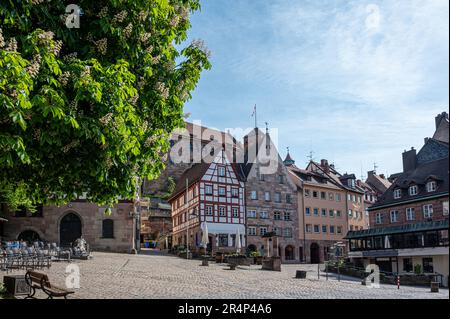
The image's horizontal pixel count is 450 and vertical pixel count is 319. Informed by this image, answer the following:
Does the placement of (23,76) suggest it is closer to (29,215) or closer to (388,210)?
(29,215)

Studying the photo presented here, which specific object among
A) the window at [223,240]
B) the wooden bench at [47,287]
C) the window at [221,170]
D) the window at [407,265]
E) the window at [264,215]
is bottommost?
the window at [407,265]

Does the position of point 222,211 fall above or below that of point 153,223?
above

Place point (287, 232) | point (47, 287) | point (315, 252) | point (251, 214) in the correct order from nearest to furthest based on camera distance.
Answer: point (47, 287) → point (251, 214) → point (287, 232) → point (315, 252)

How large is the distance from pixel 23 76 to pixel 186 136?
3537 inches

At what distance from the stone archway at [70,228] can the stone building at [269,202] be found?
20279 mm

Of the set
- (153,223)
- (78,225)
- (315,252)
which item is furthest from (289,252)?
(78,225)

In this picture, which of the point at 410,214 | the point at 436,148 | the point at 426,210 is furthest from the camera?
the point at 410,214

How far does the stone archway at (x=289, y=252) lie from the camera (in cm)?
6181

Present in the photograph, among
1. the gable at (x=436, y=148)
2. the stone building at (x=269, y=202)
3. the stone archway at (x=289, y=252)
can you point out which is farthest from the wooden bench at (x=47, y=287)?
the stone archway at (x=289, y=252)

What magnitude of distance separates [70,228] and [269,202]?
24.8 m

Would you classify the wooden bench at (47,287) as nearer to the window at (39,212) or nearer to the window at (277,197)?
the window at (39,212)

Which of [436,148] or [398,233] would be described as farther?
[398,233]

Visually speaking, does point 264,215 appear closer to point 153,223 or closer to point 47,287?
point 153,223

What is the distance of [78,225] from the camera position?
153 ft
